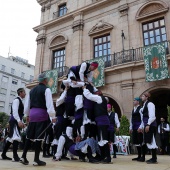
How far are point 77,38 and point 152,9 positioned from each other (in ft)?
19.4

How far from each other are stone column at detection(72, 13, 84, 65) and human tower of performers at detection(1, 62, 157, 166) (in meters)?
10.3


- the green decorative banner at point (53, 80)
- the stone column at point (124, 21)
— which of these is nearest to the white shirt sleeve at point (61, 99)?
the stone column at point (124, 21)

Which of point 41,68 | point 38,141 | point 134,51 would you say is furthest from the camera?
point 41,68

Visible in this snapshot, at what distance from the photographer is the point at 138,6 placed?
13.6m

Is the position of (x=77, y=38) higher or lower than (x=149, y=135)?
higher

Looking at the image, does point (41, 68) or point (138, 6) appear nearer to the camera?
point (138, 6)

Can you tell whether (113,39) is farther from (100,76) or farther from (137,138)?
(137,138)

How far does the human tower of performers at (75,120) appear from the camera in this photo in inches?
153

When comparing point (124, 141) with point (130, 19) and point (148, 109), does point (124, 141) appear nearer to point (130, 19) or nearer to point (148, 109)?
point (148, 109)

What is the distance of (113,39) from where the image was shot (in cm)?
1403

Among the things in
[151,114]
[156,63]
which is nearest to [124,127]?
[156,63]

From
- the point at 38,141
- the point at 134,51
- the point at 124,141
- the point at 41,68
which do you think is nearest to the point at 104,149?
the point at 38,141

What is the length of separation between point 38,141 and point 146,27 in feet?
39.0

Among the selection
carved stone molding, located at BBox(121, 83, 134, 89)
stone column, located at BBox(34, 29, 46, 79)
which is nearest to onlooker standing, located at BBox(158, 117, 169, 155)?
carved stone molding, located at BBox(121, 83, 134, 89)
